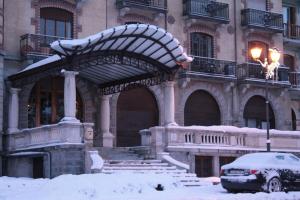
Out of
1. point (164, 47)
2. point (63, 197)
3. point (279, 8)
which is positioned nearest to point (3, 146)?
point (164, 47)

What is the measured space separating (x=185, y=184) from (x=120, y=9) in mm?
12813

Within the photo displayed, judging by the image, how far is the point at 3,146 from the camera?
27.1m

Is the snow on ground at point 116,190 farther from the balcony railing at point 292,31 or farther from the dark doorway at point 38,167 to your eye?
the balcony railing at point 292,31

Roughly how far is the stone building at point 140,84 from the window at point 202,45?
0.23 ft

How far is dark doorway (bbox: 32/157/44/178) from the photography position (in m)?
25.9

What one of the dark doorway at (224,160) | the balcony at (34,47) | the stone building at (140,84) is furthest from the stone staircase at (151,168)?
the balcony at (34,47)

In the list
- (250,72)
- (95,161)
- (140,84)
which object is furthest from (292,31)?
(95,161)

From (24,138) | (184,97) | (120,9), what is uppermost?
(120,9)

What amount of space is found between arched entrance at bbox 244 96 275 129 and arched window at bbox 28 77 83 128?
12167 millimetres

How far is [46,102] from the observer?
95.0 ft

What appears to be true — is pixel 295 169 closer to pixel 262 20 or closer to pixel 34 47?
pixel 34 47

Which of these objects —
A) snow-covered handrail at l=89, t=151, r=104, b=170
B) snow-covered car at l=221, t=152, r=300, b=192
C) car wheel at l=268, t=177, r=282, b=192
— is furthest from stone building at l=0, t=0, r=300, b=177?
car wheel at l=268, t=177, r=282, b=192

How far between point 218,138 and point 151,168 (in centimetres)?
514

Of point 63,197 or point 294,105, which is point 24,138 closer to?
point 63,197
